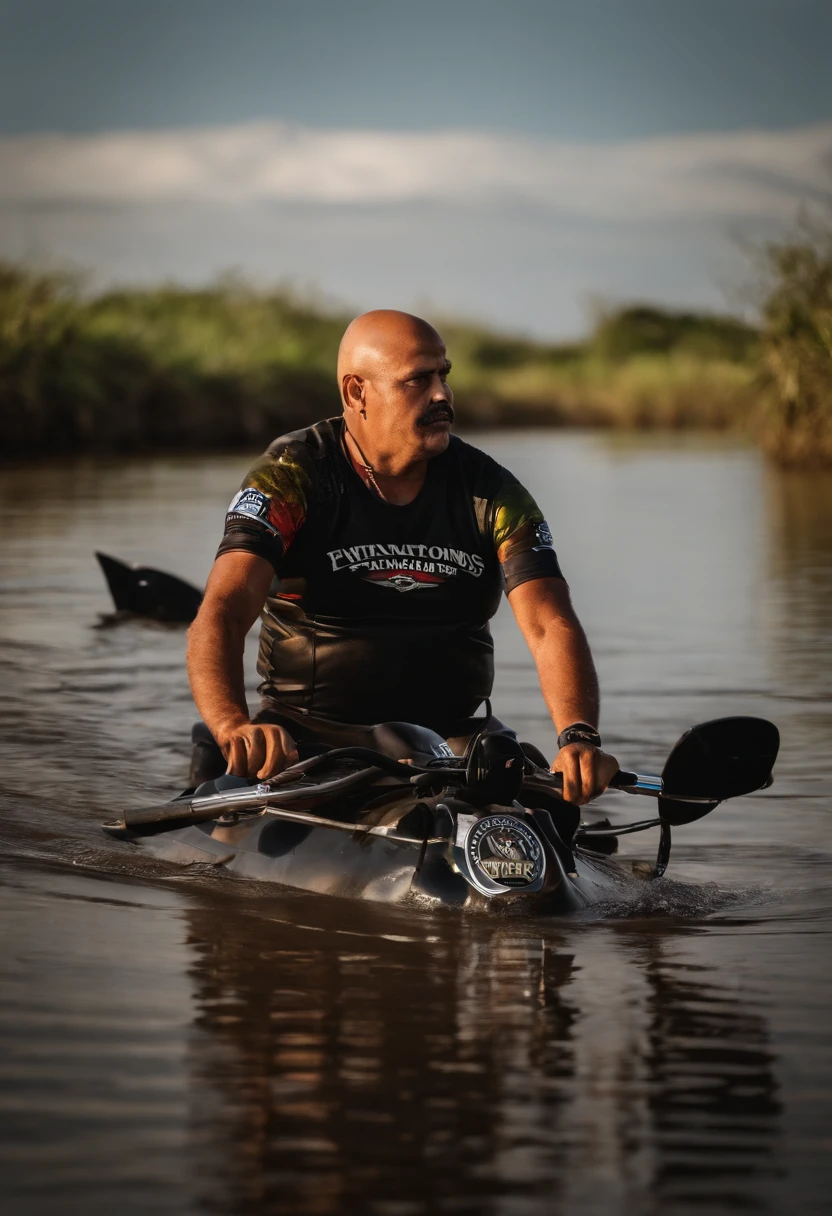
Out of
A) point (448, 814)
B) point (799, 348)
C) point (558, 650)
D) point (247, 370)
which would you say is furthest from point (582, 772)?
point (247, 370)

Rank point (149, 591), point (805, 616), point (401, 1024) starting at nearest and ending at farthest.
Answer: point (401, 1024), point (149, 591), point (805, 616)

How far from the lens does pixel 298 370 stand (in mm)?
35031

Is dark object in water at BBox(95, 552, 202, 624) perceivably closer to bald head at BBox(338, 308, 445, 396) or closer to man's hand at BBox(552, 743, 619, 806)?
bald head at BBox(338, 308, 445, 396)

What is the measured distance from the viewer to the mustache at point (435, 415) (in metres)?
5.29

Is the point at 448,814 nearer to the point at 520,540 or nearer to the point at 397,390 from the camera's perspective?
the point at 520,540

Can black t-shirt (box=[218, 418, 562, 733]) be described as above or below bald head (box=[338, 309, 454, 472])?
below

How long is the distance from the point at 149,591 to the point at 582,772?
23.3 feet

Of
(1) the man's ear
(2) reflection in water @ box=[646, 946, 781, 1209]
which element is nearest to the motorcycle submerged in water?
(2) reflection in water @ box=[646, 946, 781, 1209]

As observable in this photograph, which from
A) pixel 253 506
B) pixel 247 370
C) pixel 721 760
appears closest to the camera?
pixel 721 760

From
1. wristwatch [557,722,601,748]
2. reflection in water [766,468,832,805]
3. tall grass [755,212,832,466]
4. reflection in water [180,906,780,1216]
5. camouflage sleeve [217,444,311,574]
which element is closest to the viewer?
reflection in water [180,906,780,1216]

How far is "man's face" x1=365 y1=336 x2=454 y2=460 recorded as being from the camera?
5.29 meters

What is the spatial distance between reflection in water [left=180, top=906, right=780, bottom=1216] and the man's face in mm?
1317

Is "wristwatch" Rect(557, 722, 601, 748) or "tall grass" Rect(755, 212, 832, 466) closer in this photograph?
"wristwatch" Rect(557, 722, 601, 748)

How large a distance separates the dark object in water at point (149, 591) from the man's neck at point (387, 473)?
19.6 feet
